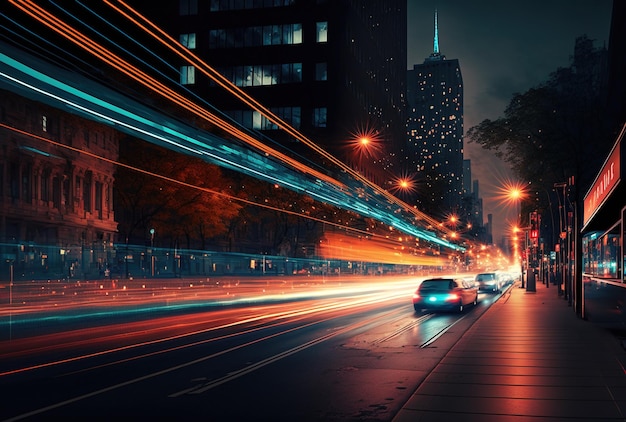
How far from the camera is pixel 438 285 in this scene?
2839cm

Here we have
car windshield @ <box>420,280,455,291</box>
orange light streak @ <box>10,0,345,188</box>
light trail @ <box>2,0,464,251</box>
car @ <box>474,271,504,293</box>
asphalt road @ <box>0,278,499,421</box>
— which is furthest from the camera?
car @ <box>474,271,504,293</box>

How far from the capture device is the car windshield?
2823 centimetres

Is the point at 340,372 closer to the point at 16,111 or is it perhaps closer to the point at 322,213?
the point at 16,111

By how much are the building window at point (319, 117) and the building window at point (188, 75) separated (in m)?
16.7

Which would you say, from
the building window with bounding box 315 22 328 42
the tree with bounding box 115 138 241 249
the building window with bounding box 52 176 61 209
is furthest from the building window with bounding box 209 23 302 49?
the building window with bounding box 52 176 61 209

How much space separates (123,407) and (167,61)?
85.0 metres

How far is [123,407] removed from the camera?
9102 millimetres

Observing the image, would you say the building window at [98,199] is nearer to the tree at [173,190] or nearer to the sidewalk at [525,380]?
the tree at [173,190]

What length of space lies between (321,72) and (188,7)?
1982 cm

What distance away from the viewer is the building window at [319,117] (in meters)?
86.2

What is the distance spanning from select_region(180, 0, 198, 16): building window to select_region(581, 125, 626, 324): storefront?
237 ft

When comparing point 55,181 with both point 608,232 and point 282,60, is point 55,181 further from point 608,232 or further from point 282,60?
point 608,232

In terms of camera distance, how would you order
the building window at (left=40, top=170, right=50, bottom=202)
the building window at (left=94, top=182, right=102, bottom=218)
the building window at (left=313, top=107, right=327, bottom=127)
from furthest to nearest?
the building window at (left=313, top=107, right=327, bottom=127)
the building window at (left=94, top=182, right=102, bottom=218)
the building window at (left=40, top=170, right=50, bottom=202)

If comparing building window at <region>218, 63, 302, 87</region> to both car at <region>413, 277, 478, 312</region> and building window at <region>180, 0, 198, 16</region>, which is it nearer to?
building window at <region>180, 0, 198, 16</region>
